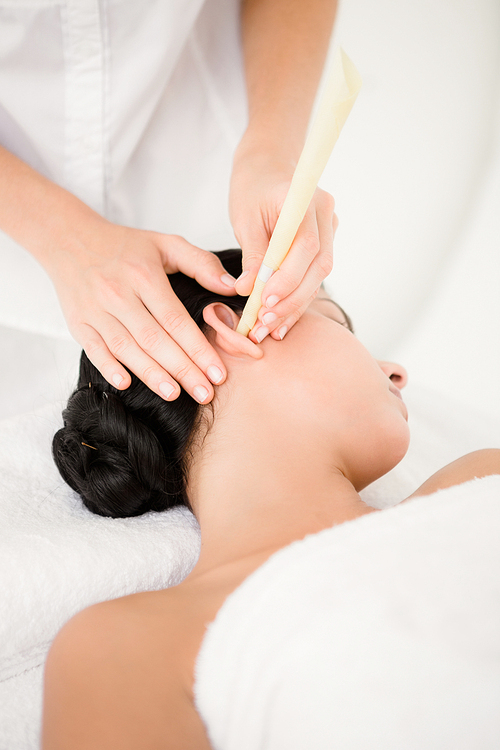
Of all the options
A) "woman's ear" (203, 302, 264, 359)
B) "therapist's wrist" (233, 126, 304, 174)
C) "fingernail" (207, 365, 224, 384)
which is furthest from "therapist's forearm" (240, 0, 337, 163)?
"fingernail" (207, 365, 224, 384)

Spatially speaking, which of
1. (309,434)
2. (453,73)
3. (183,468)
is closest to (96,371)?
(183,468)

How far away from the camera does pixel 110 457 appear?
2.57 feet

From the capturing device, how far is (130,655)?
56 cm

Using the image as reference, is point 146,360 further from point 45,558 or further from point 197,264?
point 45,558

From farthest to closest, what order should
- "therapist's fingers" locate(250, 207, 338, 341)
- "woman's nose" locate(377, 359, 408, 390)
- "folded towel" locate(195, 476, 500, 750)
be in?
"woman's nose" locate(377, 359, 408, 390) → "therapist's fingers" locate(250, 207, 338, 341) → "folded towel" locate(195, 476, 500, 750)

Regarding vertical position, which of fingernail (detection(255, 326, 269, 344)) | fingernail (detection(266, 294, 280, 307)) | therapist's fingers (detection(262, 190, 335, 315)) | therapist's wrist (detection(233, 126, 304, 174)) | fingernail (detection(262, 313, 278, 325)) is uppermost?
therapist's wrist (detection(233, 126, 304, 174))

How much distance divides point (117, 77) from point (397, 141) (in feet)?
3.30

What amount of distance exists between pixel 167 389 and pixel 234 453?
13cm

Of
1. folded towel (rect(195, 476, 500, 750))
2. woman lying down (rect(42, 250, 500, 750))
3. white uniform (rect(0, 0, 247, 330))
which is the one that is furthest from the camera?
white uniform (rect(0, 0, 247, 330))

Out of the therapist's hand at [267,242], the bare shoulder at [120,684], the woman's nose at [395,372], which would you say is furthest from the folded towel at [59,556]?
the woman's nose at [395,372]

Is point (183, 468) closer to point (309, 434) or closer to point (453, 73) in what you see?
point (309, 434)

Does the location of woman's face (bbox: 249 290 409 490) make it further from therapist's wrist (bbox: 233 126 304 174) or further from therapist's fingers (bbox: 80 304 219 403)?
therapist's wrist (bbox: 233 126 304 174)

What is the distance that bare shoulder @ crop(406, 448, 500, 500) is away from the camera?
28.7 inches

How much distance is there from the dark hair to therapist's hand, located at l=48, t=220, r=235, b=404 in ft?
0.13
